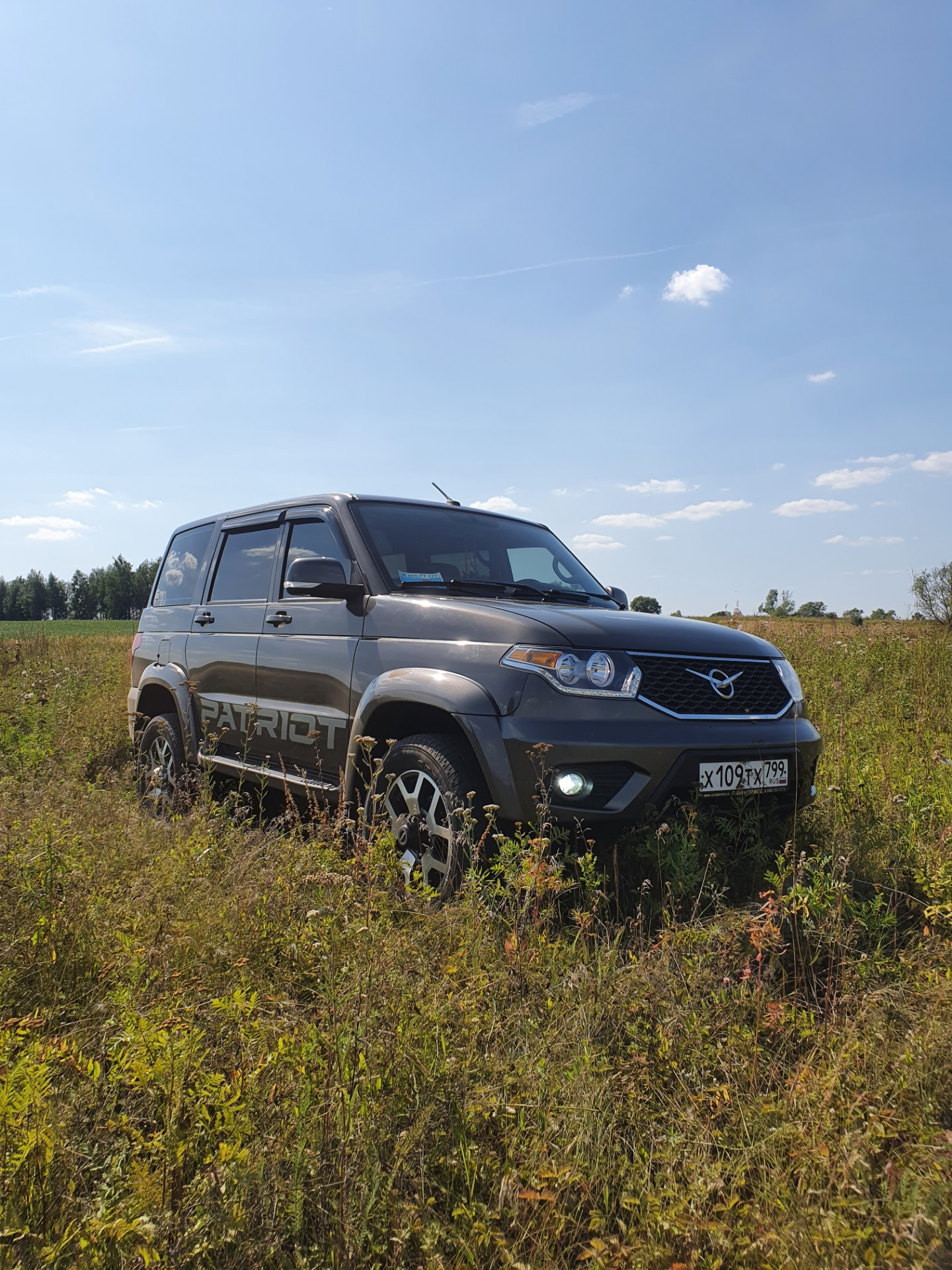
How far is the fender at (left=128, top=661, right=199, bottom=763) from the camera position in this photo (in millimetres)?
5312

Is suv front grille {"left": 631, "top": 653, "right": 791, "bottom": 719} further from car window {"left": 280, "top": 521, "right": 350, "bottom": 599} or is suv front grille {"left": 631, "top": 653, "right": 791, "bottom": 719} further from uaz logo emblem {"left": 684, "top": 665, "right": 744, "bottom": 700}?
car window {"left": 280, "top": 521, "right": 350, "bottom": 599}

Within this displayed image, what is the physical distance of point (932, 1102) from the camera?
193cm

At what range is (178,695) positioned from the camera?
551 cm

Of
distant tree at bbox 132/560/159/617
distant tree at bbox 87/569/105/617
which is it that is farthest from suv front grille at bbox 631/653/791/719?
distant tree at bbox 87/569/105/617

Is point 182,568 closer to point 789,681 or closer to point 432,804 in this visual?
point 432,804

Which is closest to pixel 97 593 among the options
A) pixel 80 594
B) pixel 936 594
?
pixel 80 594

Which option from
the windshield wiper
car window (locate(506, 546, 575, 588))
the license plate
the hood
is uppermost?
car window (locate(506, 546, 575, 588))

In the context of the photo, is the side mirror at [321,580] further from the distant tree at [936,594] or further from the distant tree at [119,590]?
the distant tree at [119,590]

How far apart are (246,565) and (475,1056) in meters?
3.83

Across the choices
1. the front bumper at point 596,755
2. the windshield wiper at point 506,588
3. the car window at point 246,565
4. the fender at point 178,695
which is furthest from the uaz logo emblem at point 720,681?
the fender at point 178,695

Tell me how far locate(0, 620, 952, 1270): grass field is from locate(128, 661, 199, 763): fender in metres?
1.59

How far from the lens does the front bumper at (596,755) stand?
9.82 ft

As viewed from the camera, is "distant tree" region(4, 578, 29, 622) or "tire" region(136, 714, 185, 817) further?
"distant tree" region(4, 578, 29, 622)

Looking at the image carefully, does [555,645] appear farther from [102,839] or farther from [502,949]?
[102,839]
